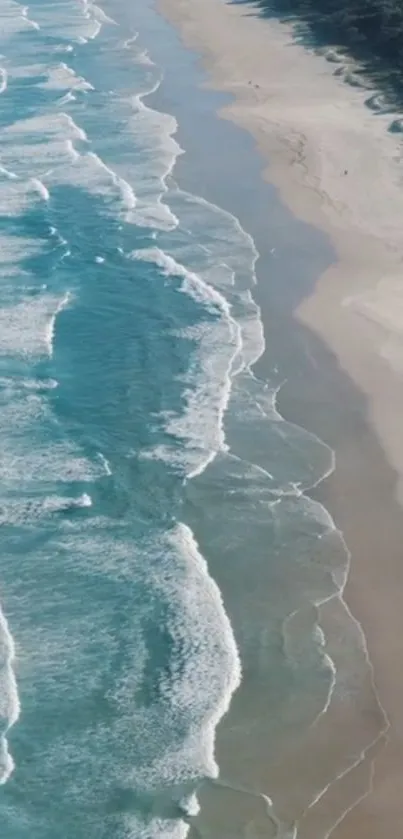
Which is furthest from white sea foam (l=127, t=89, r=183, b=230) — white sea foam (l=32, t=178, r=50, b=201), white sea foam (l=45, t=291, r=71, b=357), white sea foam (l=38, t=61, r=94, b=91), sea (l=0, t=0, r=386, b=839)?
white sea foam (l=45, t=291, r=71, b=357)

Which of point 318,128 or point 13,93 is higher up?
point 318,128

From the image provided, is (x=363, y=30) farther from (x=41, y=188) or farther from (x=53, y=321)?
(x=53, y=321)

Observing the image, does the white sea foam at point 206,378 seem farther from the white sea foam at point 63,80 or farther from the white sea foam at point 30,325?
the white sea foam at point 63,80

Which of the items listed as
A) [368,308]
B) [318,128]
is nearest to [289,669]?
[368,308]

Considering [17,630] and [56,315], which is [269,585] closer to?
[17,630]

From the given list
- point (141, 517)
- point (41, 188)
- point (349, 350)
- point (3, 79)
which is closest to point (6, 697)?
point (141, 517)

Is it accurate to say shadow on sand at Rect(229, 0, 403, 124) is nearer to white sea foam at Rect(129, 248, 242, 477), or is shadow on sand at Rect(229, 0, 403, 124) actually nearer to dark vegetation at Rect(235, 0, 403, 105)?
dark vegetation at Rect(235, 0, 403, 105)
